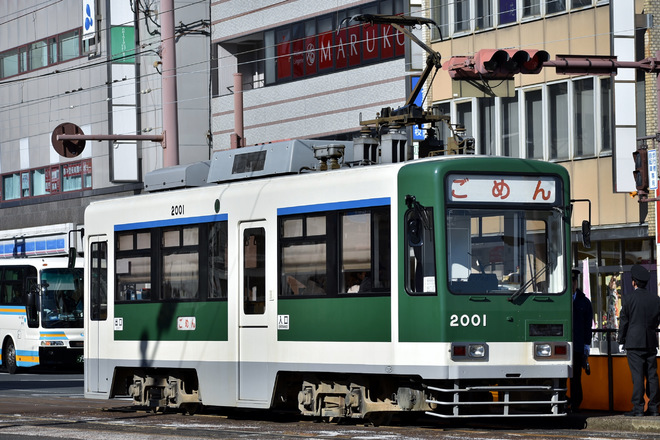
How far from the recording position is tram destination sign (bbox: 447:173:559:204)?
16.6 meters

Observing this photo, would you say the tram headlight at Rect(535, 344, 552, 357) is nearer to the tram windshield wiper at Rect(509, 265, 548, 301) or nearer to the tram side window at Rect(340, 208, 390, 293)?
the tram windshield wiper at Rect(509, 265, 548, 301)

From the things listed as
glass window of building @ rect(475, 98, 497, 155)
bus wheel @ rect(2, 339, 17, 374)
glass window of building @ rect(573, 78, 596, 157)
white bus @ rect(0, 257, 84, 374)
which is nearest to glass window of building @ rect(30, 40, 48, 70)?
white bus @ rect(0, 257, 84, 374)

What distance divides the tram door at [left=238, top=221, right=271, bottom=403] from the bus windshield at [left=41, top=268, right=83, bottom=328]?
2020 centimetres

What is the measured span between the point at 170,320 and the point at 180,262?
80 cm

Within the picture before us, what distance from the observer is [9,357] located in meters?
39.0

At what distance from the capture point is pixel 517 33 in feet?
121

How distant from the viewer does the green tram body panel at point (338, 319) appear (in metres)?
16.7

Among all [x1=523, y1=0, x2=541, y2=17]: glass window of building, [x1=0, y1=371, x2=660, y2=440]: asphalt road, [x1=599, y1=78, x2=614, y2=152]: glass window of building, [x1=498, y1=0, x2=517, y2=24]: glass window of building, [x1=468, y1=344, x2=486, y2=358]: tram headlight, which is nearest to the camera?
[x1=0, y1=371, x2=660, y2=440]: asphalt road

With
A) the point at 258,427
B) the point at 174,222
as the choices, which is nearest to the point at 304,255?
the point at 258,427

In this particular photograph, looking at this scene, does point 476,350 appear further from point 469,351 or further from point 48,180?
point 48,180

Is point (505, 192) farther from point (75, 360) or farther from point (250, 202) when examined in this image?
point (75, 360)

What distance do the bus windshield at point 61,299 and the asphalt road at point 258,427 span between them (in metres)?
16.0

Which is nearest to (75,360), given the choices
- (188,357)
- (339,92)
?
(339,92)

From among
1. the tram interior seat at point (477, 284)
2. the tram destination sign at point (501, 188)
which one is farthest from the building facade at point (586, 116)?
the tram interior seat at point (477, 284)
